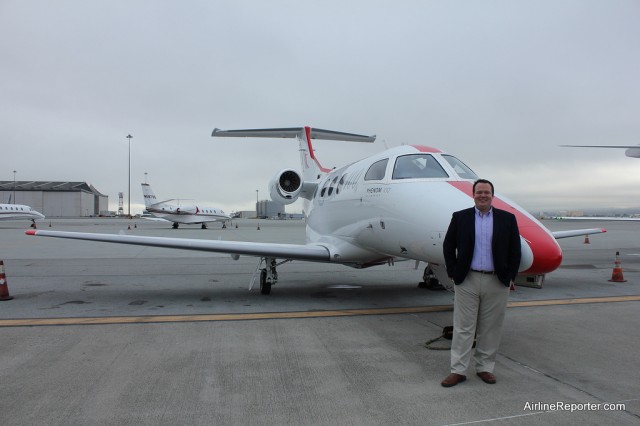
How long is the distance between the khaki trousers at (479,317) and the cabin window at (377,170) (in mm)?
3191

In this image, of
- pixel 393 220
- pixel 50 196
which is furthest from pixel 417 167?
pixel 50 196

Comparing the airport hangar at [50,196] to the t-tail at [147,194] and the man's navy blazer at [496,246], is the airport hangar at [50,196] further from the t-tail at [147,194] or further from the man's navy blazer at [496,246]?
the man's navy blazer at [496,246]

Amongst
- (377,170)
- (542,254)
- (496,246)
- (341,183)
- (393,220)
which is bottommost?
(542,254)

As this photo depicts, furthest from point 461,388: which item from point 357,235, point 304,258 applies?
point 304,258

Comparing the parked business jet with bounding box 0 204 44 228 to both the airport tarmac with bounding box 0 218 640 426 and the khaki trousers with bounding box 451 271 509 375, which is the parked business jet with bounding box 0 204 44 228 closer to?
the airport tarmac with bounding box 0 218 640 426

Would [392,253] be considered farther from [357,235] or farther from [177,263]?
[177,263]

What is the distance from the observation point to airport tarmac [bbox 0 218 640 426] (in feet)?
11.9

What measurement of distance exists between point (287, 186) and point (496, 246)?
8316mm

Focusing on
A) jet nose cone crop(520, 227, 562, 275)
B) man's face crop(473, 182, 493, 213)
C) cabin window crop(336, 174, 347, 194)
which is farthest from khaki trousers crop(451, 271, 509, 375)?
cabin window crop(336, 174, 347, 194)

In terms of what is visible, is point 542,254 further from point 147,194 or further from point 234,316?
point 147,194

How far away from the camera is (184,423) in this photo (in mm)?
3398

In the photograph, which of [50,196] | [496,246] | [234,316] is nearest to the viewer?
[496,246]

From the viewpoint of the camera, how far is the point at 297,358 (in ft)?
16.5

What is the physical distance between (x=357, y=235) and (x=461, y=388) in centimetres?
413
